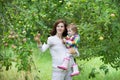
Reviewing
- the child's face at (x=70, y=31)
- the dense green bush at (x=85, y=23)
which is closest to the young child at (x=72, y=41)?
the child's face at (x=70, y=31)

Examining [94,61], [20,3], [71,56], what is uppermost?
[20,3]

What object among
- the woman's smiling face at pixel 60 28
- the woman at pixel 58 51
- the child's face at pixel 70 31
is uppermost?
the woman's smiling face at pixel 60 28

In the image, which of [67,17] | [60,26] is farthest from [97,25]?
[67,17]

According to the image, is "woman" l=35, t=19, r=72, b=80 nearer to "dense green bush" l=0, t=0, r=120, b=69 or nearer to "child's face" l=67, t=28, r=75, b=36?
"child's face" l=67, t=28, r=75, b=36

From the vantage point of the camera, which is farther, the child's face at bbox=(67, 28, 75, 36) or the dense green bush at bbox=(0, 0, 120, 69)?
the child's face at bbox=(67, 28, 75, 36)

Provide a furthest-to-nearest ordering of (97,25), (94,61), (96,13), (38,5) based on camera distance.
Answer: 1. (94,61)
2. (38,5)
3. (97,25)
4. (96,13)

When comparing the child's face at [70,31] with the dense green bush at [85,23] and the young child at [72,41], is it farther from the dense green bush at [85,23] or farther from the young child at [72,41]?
the dense green bush at [85,23]

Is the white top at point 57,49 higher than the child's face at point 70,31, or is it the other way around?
the child's face at point 70,31

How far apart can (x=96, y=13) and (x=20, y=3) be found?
1905 mm

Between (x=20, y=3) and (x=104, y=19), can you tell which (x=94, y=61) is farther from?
(x=104, y=19)

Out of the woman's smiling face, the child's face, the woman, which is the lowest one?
the woman

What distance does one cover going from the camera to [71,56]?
4.46m

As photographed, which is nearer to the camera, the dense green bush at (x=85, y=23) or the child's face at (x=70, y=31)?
the dense green bush at (x=85, y=23)

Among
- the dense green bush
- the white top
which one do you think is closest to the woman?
the white top
